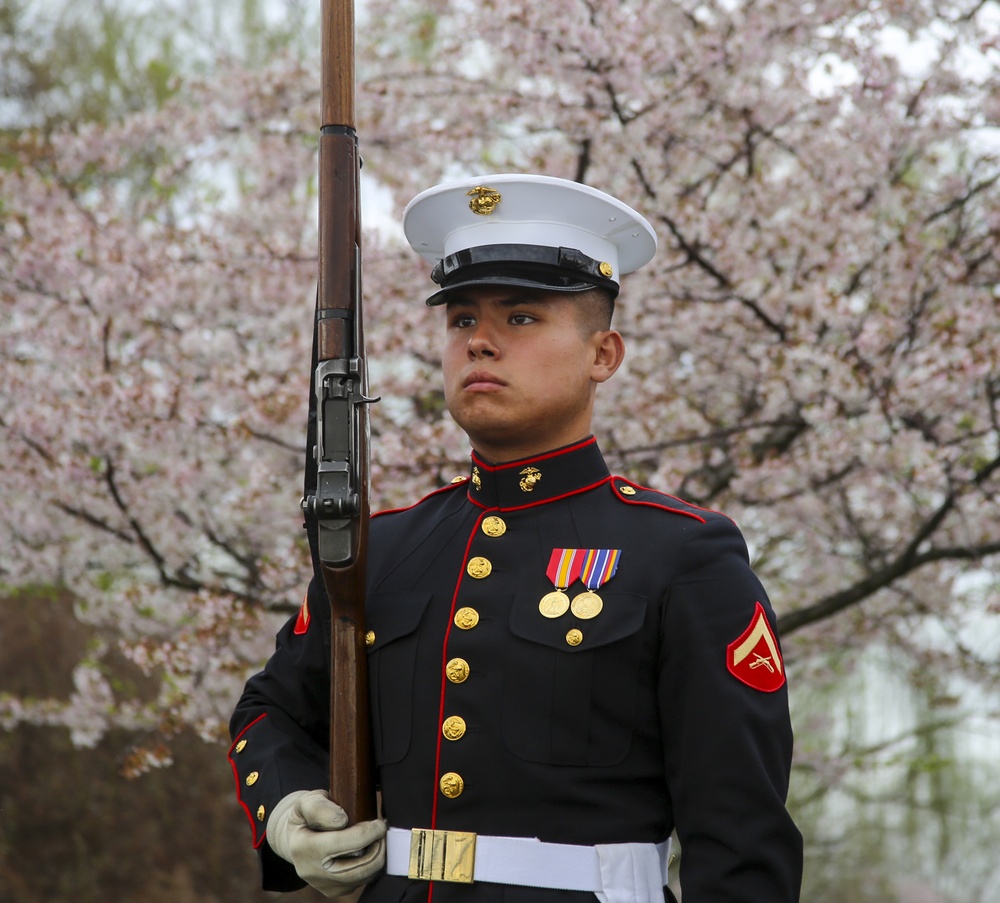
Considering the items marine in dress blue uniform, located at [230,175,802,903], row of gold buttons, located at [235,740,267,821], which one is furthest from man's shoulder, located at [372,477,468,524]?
row of gold buttons, located at [235,740,267,821]

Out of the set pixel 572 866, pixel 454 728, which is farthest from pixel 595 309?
pixel 572 866

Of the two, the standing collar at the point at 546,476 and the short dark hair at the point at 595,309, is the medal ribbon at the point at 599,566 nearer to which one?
the standing collar at the point at 546,476

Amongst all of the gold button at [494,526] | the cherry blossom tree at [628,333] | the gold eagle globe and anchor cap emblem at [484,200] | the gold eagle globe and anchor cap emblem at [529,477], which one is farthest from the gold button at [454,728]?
the cherry blossom tree at [628,333]

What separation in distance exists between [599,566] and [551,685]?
0.82 feet

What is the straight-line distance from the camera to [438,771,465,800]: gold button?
7.06 feet

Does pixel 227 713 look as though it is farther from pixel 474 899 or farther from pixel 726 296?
pixel 474 899

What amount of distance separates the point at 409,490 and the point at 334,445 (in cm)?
301

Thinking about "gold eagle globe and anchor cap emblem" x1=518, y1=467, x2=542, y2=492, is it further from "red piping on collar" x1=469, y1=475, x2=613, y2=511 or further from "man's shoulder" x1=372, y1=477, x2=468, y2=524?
"man's shoulder" x1=372, y1=477, x2=468, y2=524

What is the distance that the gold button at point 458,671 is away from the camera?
2.23 m

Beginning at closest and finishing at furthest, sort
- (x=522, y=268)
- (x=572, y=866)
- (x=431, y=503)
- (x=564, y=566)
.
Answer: (x=572, y=866), (x=564, y=566), (x=522, y=268), (x=431, y=503)

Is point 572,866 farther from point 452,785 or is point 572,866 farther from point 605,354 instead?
point 605,354

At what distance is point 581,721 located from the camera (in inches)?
83.4

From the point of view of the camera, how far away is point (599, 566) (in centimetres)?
227

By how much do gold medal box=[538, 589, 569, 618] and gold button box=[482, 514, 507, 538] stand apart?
216 millimetres
